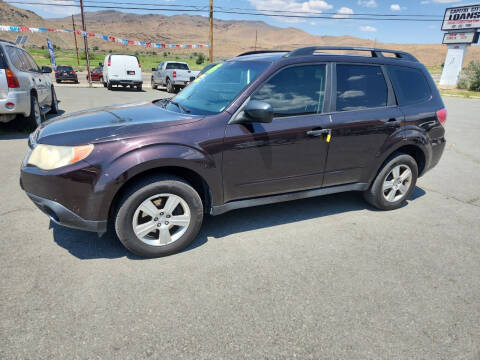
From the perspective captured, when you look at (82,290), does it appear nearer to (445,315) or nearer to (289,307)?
(289,307)

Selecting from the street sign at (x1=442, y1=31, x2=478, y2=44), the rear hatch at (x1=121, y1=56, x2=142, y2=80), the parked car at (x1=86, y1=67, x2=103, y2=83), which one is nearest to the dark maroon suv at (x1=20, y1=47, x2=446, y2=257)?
the rear hatch at (x1=121, y1=56, x2=142, y2=80)

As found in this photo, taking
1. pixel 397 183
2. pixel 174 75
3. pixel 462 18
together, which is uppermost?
pixel 462 18

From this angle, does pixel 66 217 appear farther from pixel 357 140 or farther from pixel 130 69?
pixel 130 69

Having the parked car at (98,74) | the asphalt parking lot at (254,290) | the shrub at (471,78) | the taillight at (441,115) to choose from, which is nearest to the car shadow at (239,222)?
the asphalt parking lot at (254,290)

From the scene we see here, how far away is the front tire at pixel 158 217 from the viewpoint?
2801mm

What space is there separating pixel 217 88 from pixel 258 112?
92 cm

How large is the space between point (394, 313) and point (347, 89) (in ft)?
7.56

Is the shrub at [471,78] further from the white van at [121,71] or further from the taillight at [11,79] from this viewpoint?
the taillight at [11,79]

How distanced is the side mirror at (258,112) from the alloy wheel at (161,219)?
98 centimetres

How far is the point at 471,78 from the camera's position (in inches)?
1200

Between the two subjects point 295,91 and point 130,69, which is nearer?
point 295,91

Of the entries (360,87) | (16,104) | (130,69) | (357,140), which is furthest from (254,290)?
(130,69)

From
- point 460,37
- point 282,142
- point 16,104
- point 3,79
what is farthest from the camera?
point 460,37

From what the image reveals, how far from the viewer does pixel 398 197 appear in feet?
14.1
